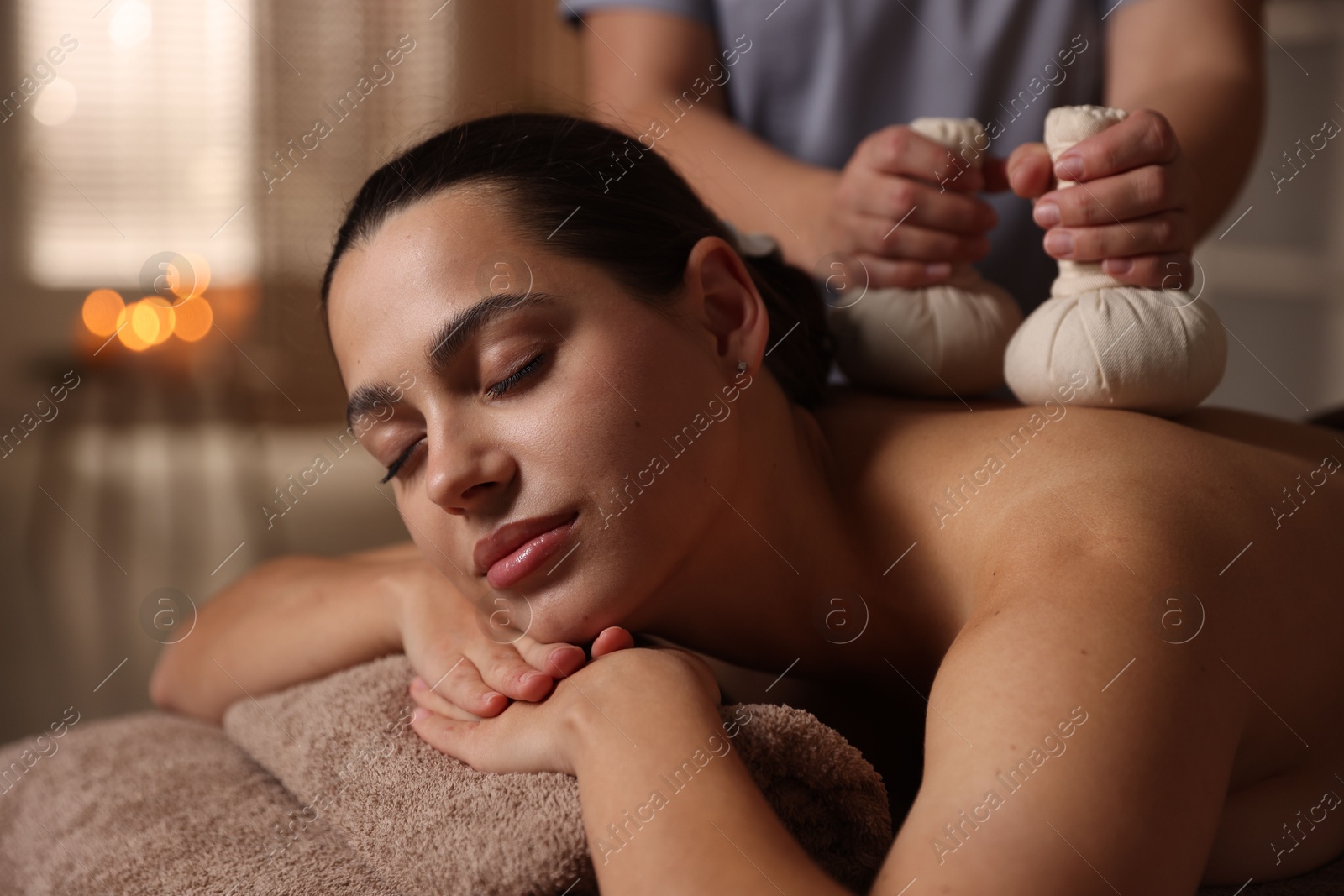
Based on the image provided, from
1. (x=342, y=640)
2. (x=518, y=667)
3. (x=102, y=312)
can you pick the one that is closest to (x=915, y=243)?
(x=518, y=667)

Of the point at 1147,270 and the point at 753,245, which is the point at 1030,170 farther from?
the point at 753,245

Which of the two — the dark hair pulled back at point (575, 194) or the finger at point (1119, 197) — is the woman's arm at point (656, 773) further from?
the finger at point (1119, 197)

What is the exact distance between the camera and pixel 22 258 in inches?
103

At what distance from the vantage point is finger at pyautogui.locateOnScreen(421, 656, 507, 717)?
0.77 metres

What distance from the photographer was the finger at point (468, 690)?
0.77m

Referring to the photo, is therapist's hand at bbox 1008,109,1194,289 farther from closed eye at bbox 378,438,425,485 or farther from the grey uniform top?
closed eye at bbox 378,438,425,485

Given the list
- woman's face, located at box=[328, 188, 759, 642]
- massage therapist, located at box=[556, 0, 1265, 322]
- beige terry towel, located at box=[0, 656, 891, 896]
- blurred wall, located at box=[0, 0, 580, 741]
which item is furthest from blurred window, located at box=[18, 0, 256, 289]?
woman's face, located at box=[328, 188, 759, 642]

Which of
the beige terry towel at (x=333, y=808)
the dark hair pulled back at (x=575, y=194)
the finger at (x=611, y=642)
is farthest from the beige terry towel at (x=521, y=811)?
the dark hair pulled back at (x=575, y=194)

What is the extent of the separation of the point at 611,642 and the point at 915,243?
18.9 inches

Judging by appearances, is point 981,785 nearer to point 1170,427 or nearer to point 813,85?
point 1170,427

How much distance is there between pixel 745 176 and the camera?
1198 mm

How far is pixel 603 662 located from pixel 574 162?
419mm

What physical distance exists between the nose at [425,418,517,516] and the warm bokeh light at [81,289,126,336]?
7.31 feet

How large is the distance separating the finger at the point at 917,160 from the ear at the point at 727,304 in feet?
0.58
